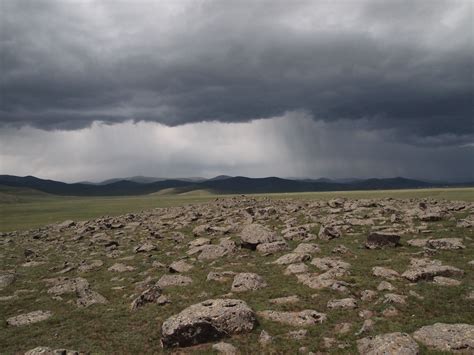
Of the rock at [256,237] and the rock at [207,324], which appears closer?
the rock at [207,324]

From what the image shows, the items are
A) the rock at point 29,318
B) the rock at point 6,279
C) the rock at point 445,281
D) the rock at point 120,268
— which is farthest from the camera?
the rock at point 120,268

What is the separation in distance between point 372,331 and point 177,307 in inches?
580

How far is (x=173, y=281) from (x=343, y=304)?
54.3 ft

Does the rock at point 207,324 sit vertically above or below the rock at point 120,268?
above

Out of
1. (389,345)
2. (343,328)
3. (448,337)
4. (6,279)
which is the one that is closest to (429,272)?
(448,337)

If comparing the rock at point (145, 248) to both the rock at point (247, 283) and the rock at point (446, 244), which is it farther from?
the rock at point (446, 244)

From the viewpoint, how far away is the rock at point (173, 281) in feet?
113

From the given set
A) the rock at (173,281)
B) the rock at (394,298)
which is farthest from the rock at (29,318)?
the rock at (394,298)

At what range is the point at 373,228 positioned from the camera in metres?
50.2

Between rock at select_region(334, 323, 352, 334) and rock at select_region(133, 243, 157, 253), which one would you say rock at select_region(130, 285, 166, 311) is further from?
rock at select_region(133, 243, 157, 253)

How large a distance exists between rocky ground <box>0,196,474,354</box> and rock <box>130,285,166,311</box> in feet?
0.29

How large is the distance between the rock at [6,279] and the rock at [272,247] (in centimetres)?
2895

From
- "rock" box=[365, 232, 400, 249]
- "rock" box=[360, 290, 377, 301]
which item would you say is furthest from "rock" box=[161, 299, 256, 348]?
"rock" box=[365, 232, 400, 249]

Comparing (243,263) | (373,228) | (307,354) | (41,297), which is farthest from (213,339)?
(373,228)
